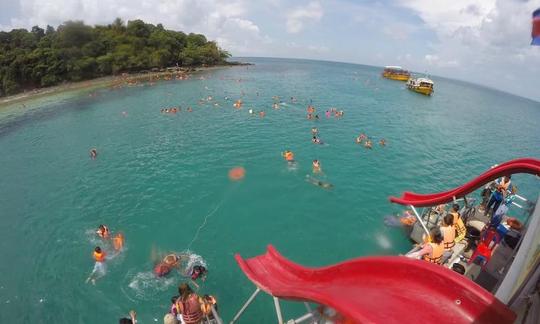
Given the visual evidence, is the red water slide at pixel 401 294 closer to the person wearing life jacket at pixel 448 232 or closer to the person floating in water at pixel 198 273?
the person wearing life jacket at pixel 448 232

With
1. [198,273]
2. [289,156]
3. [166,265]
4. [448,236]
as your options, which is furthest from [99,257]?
[289,156]

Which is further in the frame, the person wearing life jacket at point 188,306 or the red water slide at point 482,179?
the person wearing life jacket at point 188,306

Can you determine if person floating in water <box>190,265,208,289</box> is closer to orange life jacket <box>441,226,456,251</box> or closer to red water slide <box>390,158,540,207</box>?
red water slide <box>390,158,540,207</box>

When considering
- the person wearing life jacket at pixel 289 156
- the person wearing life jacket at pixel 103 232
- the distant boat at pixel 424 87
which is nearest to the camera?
the person wearing life jacket at pixel 103 232

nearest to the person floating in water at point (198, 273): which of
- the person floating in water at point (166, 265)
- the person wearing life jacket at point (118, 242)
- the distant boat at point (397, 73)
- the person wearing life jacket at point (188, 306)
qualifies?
the person floating in water at point (166, 265)

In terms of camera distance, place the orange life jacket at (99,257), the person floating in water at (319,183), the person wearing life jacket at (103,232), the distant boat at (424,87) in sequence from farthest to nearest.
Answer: the distant boat at (424,87) → the person floating in water at (319,183) → the person wearing life jacket at (103,232) → the orange life jacket at (99,257)

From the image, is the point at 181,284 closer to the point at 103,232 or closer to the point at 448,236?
the point at 103,232

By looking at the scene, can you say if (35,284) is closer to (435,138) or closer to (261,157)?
(261,157)
